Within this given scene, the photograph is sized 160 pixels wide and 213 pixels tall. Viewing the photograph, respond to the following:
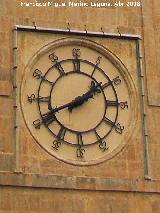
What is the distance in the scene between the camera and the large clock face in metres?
13.0

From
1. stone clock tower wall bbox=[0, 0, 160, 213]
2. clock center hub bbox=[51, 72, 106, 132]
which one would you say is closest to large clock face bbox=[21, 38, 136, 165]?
clock center hub bbox=[51, 72, 106, 132]

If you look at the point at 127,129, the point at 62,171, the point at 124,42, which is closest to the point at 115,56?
the point at 124,42

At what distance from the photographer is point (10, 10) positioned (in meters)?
13.4

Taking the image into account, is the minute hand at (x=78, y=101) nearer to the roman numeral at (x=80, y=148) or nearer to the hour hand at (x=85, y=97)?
the hour hand at (x=85, y=97)

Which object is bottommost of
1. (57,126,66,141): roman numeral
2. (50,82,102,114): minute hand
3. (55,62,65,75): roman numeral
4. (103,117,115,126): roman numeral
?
(57,126,66,141): roman numeral

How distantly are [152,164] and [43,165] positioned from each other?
167 centimetres

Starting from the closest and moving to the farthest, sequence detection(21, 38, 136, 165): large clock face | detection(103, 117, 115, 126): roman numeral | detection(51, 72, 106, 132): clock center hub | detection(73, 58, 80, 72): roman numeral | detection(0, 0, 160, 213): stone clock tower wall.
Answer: detection(0, 0, 160, 213): stone clock tower wall
detection(21, 38, 136, 165): large clock face
detection(51, 72, 106, 132): clock center hub
detection(103, 117, 115, 126): roman numeral
detection(73, 58, 80, 72): roman numeral

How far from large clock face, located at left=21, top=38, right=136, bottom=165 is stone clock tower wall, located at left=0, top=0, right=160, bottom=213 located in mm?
130

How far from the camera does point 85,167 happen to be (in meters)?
13.0

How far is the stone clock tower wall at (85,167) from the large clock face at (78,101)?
0.13 metres

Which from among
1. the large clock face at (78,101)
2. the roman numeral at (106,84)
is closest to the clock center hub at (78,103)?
the large clock face at (78,101)

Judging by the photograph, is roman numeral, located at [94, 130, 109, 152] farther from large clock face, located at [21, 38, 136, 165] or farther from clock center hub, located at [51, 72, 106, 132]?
clock center hub, located at [51, 72, 106, 132]

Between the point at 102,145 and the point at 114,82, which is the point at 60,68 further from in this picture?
the point at 102,145

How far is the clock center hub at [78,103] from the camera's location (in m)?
13.1
